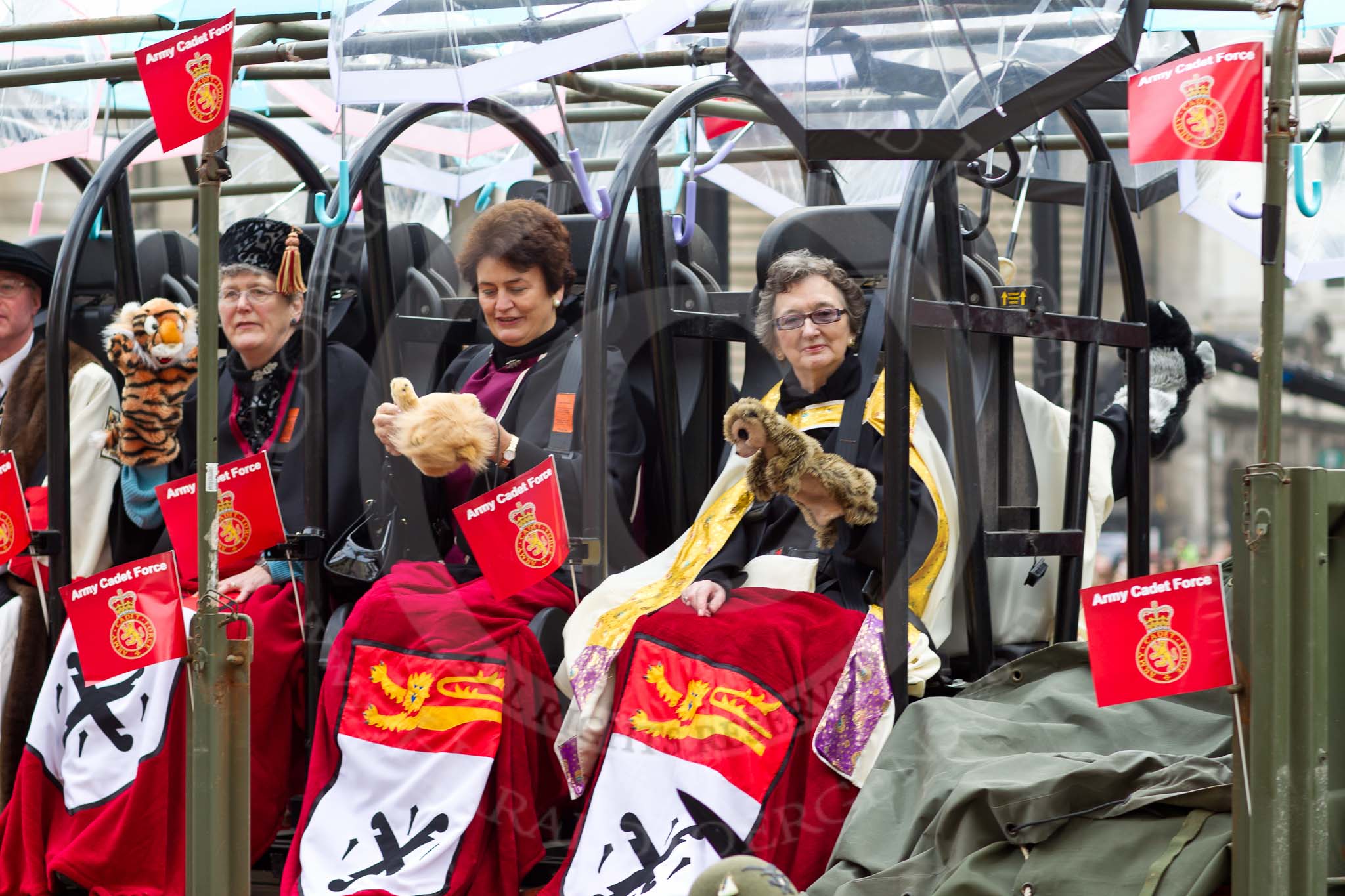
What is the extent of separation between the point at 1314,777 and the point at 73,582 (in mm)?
2422

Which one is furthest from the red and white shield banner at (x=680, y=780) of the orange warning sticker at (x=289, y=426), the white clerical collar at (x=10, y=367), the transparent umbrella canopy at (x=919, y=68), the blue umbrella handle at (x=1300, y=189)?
the white clerical collar at (x=10, y=367)

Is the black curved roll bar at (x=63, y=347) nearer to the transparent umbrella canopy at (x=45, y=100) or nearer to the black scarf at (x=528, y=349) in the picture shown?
the transparent umbrella canopy at (x=45, y=100)

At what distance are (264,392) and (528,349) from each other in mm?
781

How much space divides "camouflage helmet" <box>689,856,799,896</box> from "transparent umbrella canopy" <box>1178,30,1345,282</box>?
11.1ft

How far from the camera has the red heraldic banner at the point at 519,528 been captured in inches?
138

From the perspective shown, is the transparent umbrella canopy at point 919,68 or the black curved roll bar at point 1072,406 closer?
the transparent umbrella canopy at point 919,68

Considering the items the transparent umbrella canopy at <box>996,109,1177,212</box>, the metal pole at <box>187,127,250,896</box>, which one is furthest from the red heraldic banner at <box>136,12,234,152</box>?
the transparent umbrella canopy at <box>996,109,1177,212</box>

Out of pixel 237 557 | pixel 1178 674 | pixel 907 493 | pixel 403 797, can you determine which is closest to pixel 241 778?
pixel 403 797

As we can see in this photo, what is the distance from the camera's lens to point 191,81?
121 inches

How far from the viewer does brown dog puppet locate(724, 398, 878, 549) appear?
345 centimetres

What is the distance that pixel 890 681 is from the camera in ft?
11.0

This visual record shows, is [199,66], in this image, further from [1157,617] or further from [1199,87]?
[1157,617]

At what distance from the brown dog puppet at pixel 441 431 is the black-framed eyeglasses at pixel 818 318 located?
0.75 metres

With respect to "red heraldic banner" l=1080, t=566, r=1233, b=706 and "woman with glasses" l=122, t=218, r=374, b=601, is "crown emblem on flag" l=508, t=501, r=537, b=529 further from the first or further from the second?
"red heraldic banner" l=1080, t=566, r=1233, b=706
